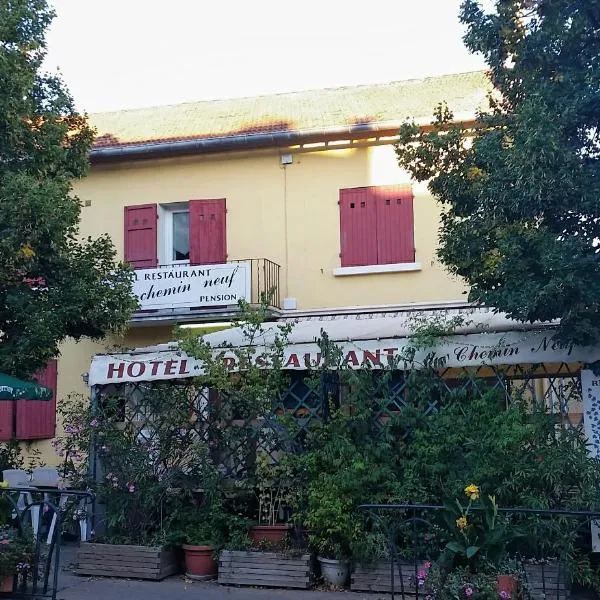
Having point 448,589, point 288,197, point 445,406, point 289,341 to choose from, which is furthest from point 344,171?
point 448,589

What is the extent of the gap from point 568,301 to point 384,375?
193cm

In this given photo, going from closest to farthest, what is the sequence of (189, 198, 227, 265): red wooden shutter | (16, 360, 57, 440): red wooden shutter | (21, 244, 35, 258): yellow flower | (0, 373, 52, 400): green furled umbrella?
(0, 373, 52, 400): green furled umbrella, (21, 244, 35, 258): yellow flower, (16, 360, 57, 440): red wooden shutter, (189, 198, 227, 265): red wooden shutter

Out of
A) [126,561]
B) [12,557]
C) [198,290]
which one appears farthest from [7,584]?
[198,290]

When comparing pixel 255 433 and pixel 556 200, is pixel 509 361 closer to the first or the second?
pixel 556 200

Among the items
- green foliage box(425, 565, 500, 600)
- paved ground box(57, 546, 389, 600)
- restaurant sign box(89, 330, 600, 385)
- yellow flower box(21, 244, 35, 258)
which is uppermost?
yellow flower box(21, 244, 35, 258)

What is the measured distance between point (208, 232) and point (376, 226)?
3.05 m

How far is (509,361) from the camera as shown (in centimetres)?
758

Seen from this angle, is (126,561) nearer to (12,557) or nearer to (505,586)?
(12,557)

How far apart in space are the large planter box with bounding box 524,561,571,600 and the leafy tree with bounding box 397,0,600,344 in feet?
6.36

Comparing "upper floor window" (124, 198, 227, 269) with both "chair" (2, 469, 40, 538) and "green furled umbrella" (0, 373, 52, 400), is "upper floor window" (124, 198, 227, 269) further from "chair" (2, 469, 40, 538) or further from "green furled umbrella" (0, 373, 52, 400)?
"green furled umbrella" (0, 373, 52, 400)

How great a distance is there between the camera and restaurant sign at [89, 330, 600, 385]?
750cm

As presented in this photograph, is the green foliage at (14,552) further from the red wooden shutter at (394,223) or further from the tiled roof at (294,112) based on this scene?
the tiled roof at (294,112)

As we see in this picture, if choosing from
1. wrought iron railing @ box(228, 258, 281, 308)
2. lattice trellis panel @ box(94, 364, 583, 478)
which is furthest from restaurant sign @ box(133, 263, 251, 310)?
lattice trellis panel @ box(94, 364, 583, 478)

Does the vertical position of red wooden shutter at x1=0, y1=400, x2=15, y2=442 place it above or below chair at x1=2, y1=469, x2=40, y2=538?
above
